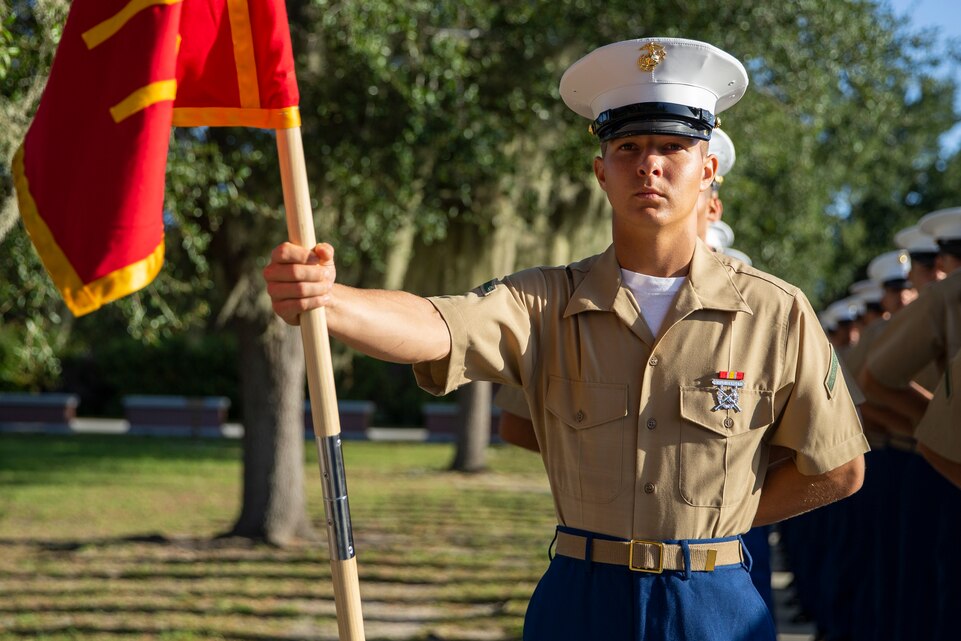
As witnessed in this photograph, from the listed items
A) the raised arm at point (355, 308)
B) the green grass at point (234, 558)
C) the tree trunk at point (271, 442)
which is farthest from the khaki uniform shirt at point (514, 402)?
the tree trunk at point (271, 442)

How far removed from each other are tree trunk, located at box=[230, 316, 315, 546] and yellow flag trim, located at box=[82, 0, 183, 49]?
24.1 feet

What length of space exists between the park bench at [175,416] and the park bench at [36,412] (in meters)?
1.15

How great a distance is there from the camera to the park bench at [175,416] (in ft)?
77.7

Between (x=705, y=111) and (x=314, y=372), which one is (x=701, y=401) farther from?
(x=314, y=372)

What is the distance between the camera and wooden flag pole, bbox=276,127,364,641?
2215 mm

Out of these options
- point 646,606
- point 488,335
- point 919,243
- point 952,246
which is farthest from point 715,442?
point 919,243

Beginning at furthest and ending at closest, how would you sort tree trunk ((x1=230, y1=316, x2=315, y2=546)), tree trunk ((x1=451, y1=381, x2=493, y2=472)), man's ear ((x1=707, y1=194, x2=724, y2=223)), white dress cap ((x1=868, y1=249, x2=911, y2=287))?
tree trunk ((x1=451, y1=381, x2=493, y2=472)) < tree trunk ((x1=230, y1=316, x2=315, y2=546)) < white dress cap ((x1=868, y1=249, x2=911, y2=287)) < man's ear ((x1=707, y1=194, x2=724, y2=223))

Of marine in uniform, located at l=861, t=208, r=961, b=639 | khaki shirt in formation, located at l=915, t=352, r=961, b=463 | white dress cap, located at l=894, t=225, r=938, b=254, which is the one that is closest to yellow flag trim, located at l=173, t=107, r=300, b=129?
khaki shirt in formation, located at l=915, t=352, r=961, b=463

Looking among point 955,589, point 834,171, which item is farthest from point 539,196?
point 834,171

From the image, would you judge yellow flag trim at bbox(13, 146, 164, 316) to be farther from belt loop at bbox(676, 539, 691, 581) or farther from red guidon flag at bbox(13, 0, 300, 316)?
belt loop at bbox(676, 539, 691, 581)

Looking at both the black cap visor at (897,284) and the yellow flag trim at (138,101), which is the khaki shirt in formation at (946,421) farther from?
the black cap visor at (897,284)

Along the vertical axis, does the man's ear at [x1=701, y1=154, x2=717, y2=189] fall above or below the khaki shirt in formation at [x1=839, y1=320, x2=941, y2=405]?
above

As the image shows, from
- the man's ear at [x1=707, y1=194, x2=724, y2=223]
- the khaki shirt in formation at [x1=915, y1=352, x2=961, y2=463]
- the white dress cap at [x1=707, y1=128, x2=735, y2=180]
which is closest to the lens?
the khaki shirt in formation at [x1=915, y1=352, x2=961, y2=463]

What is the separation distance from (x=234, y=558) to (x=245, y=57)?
7450mm
